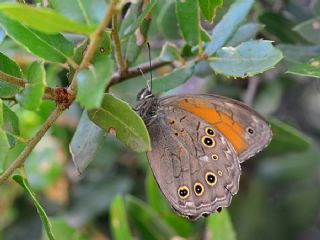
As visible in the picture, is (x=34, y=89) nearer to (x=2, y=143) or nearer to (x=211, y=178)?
(x=2, y=143)

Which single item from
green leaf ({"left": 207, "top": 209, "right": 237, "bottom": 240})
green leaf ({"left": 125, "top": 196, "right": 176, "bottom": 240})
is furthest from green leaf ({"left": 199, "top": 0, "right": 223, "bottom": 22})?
green leaf ({"left": 125, "top": 196, "right": 176, "bottom": 240})

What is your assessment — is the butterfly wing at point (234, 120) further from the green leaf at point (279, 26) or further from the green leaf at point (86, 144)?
the green leaf at point (279, 26)

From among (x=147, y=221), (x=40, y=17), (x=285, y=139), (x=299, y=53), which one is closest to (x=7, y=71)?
(x=40, y=17)

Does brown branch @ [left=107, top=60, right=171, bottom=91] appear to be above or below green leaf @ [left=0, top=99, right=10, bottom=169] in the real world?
below

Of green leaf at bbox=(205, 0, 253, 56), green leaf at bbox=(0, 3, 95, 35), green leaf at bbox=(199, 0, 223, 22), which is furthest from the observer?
green leaf at bbox=(205, 0, 253, 56)

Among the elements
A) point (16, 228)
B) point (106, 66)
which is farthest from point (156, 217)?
point (106, 66)

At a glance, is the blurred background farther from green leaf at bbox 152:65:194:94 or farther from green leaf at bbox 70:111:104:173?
green leaf at bbox 70:111:104:173

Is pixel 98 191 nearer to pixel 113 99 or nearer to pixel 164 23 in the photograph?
pixel 164 23
